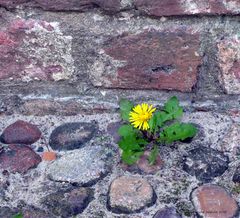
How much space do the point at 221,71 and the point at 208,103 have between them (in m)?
0.10

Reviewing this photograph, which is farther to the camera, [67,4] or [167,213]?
[67,4]

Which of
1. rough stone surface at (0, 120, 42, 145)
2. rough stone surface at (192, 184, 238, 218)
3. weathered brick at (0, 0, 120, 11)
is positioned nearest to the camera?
rough stone surface at (192, 184, 238, 218)

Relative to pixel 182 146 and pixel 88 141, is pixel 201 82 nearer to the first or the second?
pixel 182 146

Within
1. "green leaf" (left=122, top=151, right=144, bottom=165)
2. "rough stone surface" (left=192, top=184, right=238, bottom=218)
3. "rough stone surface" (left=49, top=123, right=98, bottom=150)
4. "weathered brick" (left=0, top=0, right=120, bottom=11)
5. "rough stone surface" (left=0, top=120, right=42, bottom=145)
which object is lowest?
"rough stone surface" (left=0, top=120, right=42, bottom=145)

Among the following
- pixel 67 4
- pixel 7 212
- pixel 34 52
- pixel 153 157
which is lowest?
pixel 7 212

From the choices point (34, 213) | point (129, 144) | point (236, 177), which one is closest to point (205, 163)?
point (236, 177)

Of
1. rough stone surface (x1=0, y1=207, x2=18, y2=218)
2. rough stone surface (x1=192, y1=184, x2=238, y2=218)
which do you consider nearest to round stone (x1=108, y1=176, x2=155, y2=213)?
rough stone surface (x1=192, y1=184, x2=238, y2=218)

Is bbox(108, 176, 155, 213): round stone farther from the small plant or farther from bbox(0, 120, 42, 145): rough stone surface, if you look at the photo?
bbox(0, 120, 42, 145): rough stone surface

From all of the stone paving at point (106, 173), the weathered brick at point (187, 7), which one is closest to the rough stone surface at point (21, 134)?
the stone paving at point (106, 173)

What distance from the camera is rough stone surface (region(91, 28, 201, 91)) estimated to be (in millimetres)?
1532

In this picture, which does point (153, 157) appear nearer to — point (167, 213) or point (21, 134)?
point (167, 213)

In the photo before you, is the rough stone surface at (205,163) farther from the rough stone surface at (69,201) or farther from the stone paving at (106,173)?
the rough stone surface at (69,201)

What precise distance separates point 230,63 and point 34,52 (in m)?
0.50

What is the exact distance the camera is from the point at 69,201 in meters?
→ 1.44
